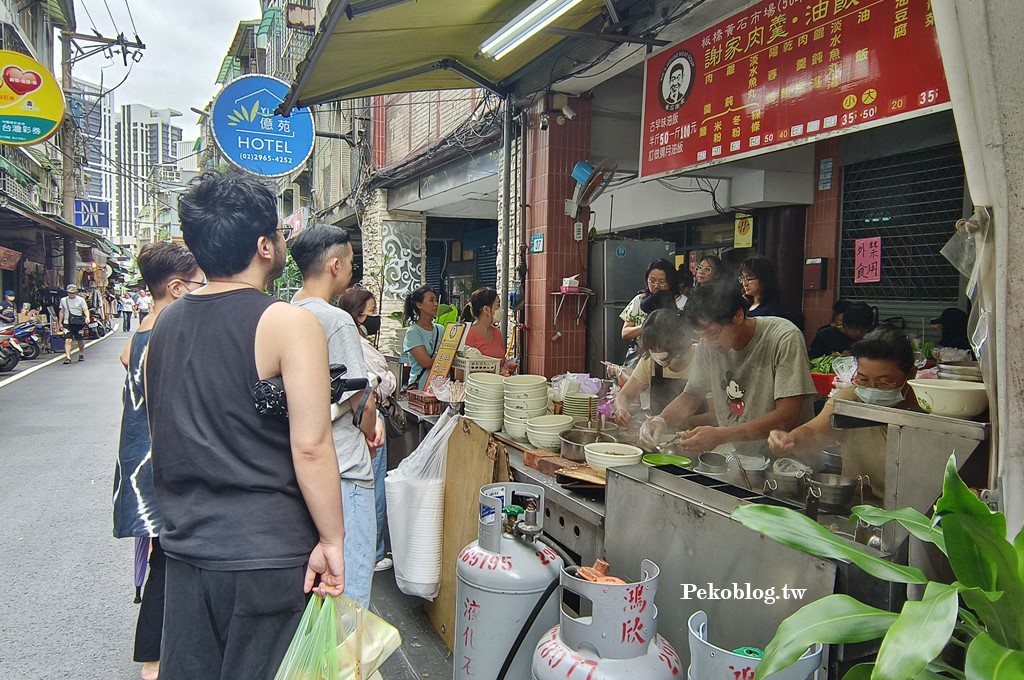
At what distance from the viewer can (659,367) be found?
15.1ft

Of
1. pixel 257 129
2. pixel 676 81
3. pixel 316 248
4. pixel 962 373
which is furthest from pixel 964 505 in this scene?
pixel 257 129

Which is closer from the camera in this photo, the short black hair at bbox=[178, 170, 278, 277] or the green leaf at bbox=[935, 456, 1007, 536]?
the green leaf at bbox=[935, 456, 1007, 536]

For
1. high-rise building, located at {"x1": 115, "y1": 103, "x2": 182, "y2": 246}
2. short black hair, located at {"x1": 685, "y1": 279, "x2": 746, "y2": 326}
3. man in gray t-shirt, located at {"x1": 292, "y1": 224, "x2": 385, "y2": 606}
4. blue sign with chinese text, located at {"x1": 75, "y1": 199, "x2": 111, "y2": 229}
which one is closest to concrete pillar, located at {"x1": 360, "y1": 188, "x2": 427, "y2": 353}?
short black hair, located at {"x1": 685, "y1": 279, "x2": 746, "y2": 326}

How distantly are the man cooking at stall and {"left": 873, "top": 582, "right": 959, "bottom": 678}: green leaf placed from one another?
212cm

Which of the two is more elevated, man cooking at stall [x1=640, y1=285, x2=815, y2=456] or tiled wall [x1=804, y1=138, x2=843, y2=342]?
tiled wall [x1=804, y1=138, x2=843, y2=342]

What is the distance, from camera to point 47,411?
957 centimetres

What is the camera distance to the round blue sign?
8.98 meters

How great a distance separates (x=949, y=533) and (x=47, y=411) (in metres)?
11.4

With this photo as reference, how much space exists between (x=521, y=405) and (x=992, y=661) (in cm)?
305

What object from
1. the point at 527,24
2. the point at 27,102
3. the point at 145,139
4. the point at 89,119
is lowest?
the point at 527,24

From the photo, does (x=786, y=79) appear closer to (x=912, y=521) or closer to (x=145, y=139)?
(x=912, y=521)

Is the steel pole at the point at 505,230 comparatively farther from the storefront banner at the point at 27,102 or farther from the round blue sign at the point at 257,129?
the storefront banner at the point at 27,102


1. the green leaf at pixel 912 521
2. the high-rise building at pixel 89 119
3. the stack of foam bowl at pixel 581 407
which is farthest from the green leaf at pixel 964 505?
the high-rise building at pixel 89 119

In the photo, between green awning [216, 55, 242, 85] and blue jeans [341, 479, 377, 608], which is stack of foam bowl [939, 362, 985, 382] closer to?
blue jeans [341, 479, 377, 608]
